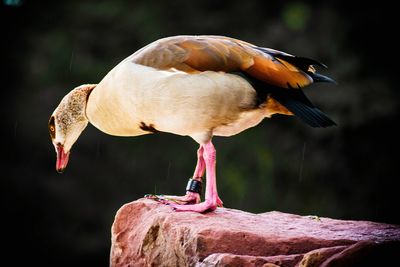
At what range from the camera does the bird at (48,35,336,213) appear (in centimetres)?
240

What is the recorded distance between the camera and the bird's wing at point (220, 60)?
242 centimetres

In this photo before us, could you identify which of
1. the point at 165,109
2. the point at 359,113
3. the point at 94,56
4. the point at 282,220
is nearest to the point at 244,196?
the point at 359,113

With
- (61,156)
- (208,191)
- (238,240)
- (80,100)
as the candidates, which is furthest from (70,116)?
(238,240)

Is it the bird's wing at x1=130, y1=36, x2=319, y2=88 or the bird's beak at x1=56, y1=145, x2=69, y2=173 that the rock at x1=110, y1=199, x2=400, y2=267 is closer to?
the bird's beak at x1=56, y1=145, x2=69, y2=173

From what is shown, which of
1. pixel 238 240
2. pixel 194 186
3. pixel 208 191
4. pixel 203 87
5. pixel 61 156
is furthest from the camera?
pixel 61 156

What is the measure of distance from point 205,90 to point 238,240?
0.60m

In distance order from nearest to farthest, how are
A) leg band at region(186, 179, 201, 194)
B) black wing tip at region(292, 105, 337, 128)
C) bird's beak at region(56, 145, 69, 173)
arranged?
black wing tip at region(292, 105, 337, 128) < leg band at region(186, 179, 201, 194) < bird's beak at region(56, 145, 69, 173)

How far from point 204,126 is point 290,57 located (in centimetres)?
47

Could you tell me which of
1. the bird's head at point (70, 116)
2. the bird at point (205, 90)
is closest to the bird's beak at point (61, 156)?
A: the bird's head at point (70, 116)

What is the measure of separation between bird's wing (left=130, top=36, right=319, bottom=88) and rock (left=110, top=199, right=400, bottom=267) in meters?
0.58

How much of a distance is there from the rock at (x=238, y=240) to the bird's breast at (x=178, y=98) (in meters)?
0.37

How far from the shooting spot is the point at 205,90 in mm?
2385

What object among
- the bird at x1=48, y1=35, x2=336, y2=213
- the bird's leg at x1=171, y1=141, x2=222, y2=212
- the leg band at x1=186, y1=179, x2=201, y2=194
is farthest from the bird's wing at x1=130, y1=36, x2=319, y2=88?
the leg band at x1=186, y1=179, x2=201, y2=194

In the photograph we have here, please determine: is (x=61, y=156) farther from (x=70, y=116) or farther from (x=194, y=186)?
(x=194, y=186)
